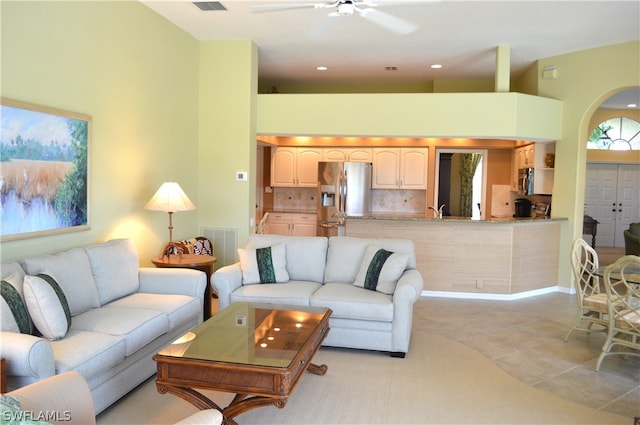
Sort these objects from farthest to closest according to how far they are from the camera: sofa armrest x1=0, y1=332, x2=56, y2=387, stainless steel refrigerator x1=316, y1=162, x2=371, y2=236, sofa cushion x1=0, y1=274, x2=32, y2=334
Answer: stainless steel refrigerator x1=316, y1=162, x2=371, y2=236 < sofa cushion x1=0, y1=274, x2=32, y2=334 < sofa armrest x1=0, y1=332, x2=56, y2=387

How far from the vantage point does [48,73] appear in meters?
3.73

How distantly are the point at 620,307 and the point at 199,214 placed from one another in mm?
4738

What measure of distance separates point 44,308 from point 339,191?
5.79 m

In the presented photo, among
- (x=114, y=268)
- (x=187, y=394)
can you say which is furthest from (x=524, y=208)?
(x=187, y=394)

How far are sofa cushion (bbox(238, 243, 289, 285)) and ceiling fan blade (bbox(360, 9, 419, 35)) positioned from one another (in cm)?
246

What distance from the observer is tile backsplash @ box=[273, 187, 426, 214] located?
Result: 9133 mm

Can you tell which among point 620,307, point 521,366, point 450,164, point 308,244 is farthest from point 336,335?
point 450,164

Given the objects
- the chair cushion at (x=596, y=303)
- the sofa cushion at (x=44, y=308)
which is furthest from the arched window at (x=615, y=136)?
the sofa cushion at (x=44, y=308)

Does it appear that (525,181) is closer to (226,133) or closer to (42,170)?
(226,133)

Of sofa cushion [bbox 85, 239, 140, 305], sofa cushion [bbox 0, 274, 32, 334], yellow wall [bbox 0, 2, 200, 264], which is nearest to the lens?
sofa cushion [bbox 0, 274, 32, 334]

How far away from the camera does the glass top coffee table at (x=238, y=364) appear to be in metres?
2.67

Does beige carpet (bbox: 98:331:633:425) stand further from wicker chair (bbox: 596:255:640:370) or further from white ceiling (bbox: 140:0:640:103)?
white ceiling (bbox: 140:0:640:103)

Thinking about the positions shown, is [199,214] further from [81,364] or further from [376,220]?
[81,364]

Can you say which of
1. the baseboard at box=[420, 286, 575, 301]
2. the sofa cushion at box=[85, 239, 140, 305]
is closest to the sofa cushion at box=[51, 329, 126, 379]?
the sofa cushion at box=[85, 239, 140, 305]
